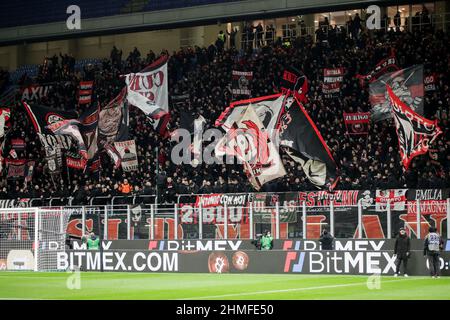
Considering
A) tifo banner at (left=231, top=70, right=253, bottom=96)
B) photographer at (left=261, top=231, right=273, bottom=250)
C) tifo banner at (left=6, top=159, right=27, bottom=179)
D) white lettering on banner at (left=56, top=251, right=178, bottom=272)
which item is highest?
tifo banner at (left=231, top=70, right=253, bottom=96)

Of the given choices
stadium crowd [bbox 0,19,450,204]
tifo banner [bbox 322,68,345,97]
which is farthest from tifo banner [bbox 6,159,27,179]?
tifo banner [bbox 322,68,345,97]

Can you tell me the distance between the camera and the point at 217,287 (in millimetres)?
26781

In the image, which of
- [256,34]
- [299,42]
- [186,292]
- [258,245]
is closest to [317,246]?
[258,245]

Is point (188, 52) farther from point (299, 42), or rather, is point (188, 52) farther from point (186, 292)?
point (186, 292)

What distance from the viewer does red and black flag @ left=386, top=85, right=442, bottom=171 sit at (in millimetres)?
36516

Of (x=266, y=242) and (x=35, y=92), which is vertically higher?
(x=35, y=92)

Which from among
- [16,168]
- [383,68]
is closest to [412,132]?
[383,68]

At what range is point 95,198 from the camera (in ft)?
144

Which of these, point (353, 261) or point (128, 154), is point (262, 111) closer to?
point (128, 154)

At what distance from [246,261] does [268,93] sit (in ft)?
47.3

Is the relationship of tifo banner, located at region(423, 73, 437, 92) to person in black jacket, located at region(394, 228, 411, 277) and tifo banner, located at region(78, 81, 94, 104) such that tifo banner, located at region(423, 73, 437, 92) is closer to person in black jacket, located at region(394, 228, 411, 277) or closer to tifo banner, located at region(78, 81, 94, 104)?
person in black jacket, located at region(394, 228, 411, 277)

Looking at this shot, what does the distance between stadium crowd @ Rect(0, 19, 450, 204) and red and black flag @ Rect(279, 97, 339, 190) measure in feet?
2.60

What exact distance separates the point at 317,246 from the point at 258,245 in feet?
7.74

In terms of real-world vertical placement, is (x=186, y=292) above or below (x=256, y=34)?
below
